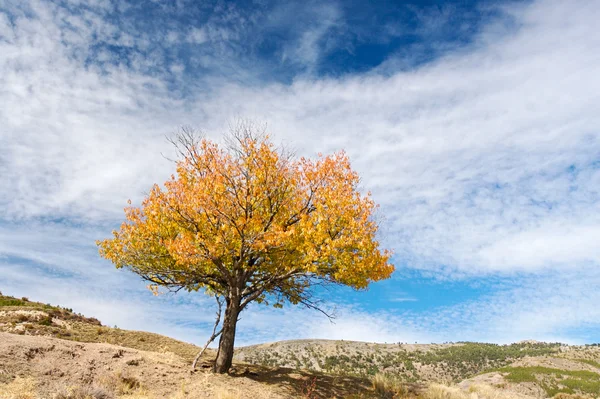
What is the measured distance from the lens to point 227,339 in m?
17.6

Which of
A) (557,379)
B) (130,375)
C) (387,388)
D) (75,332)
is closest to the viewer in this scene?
(130,375)

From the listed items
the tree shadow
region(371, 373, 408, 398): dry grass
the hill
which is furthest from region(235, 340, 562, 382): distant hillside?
region(371, 373, 408, 398): dry grass

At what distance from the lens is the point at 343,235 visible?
16.1 m

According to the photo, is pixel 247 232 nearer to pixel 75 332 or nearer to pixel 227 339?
pixel 227 339

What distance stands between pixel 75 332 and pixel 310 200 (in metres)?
19.3

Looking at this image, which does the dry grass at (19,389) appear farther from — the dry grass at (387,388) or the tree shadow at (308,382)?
the dry grass at (387,388)

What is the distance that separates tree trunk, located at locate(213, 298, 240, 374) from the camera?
17.4 meters

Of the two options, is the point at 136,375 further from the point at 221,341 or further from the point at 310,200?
the point at 310,200

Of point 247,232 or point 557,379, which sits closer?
point 247,232

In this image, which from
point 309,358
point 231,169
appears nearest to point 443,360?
point 309,358

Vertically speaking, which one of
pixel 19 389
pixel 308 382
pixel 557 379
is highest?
pixel 557 379

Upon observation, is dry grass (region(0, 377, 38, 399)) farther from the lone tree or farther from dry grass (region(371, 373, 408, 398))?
dry grass (region(371, 373, 408, 398))

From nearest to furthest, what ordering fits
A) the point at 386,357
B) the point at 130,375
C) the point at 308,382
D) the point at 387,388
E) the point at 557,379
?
the point at 130,375 → the point at 308,382 → the point at 387,388 → the point at 557,379 → the point at 386,357

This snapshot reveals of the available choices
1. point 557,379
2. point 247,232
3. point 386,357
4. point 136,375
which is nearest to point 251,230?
point 247,232
